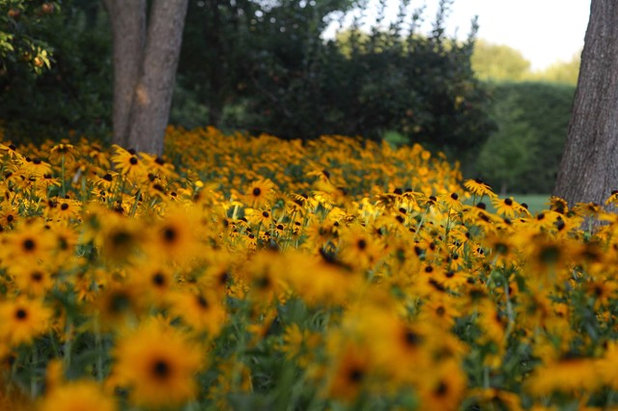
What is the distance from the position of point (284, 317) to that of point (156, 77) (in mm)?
6326

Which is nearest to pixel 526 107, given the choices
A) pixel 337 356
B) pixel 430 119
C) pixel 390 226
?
pixel 430 119

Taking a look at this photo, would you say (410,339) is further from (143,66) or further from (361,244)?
(143,66)

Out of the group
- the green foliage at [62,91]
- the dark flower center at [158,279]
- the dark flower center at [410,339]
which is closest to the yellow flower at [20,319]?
the dark flower center at [158,279]

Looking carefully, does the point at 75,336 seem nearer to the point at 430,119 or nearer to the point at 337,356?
the point at 337,356

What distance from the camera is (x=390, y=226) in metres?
2.90

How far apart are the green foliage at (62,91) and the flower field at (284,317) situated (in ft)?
22.0

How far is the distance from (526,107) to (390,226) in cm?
2170

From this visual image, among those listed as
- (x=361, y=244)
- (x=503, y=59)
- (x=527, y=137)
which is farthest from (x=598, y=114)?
(x=503, y=59)

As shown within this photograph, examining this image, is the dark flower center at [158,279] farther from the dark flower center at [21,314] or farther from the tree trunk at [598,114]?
the tree trunk at [598,114]

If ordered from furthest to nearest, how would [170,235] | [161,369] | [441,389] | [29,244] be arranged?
[29,244] → [170,235] → [441,389] → [161,369]

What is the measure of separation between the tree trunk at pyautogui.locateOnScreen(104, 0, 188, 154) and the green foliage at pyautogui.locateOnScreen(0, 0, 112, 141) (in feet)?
5.32

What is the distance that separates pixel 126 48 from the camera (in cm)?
838

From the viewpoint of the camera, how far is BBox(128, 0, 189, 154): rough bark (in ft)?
26.2

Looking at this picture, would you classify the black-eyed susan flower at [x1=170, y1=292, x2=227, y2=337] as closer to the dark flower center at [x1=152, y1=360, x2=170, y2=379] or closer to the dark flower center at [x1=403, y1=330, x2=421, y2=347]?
the dark flower center at [x1=152, y1=360, x2=170, y2=379]
